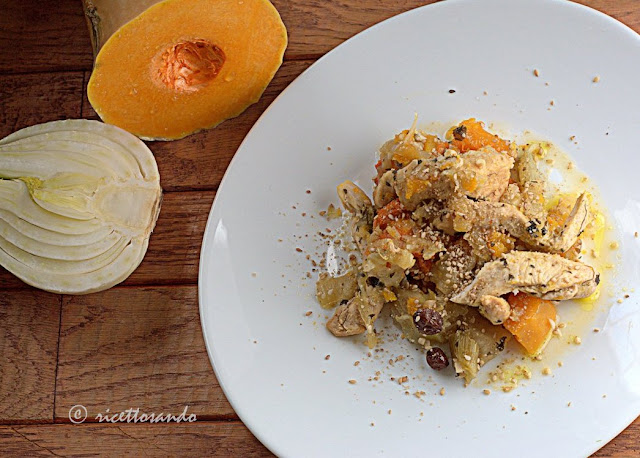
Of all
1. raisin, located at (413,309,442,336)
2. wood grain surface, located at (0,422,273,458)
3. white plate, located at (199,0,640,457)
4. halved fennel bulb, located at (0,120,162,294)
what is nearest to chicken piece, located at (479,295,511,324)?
raisin, located at (413,309,442,336)

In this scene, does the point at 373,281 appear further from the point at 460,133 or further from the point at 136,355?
the point at 136,355

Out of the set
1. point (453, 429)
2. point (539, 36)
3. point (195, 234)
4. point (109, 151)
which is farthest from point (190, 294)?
point (539, 36)

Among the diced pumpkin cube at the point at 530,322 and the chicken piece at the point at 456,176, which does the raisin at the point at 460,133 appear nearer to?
the chicken piece at the point at 456,176

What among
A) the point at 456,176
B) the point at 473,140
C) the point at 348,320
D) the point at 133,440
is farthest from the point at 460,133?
the point at 133,440

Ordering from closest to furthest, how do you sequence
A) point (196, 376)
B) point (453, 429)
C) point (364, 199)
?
point (453, 429)
point (364, 199)
point (196, 376)

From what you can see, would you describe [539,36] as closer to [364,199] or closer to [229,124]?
[364,199]
